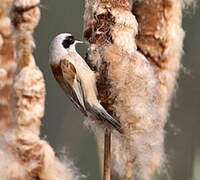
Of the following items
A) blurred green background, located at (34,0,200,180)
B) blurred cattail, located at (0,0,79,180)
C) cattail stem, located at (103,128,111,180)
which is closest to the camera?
cattail stem, located at (103,128,111,180)

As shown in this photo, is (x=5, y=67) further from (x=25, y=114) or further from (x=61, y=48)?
(x=61, y=48)

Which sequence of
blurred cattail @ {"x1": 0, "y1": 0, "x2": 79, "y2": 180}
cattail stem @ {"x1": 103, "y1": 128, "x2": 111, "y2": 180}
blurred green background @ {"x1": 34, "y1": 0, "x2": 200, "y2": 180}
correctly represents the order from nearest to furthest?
cattail stem @ {"x1": 103, "y1": 128, "x2": 111, "y2": 180}, blurred cattail @ {"x1": 0, "y1": 0, "x2": 79, "y2": 180}, blurred green background @ {"x1": 34, "y1": 0, "x2": 200, "y2": 180}

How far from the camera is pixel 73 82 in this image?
1.17 m

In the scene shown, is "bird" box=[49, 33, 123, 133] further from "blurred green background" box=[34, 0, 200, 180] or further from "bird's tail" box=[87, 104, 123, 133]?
"blurred green background" box=[34, 0, 200, 180]

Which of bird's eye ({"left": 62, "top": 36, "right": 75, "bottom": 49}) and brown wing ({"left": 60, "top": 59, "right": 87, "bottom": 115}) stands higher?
bird's eye ({"left": 62, "top": 36, "right": 75, "bottom": 49})

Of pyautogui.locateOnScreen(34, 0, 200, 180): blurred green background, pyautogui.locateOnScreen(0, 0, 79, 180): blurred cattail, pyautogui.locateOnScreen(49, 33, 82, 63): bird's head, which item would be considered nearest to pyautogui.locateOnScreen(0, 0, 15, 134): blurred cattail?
pyautogui.locateOnScreen(0, 0, 79, 180): blurred cattail

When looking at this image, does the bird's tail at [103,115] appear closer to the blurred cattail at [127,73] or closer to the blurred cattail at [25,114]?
the blurred cattail at [127,73]

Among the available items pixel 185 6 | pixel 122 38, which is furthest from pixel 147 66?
pixel 185 6

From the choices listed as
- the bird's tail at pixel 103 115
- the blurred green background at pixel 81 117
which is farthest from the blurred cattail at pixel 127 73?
the blurred green background at pixel 81 117

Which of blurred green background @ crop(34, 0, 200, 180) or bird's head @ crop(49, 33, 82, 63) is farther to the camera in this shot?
blurred green background @ crop(34, 0, 200, 180)

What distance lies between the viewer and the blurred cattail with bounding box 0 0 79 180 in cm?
147

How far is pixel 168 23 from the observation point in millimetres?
1402

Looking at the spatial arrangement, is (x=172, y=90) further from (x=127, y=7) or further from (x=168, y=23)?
(x=127, y=7)

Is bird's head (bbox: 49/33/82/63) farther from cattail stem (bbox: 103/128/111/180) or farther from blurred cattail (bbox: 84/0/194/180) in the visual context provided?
cattail stem (bbox: 103/128/111/180)
